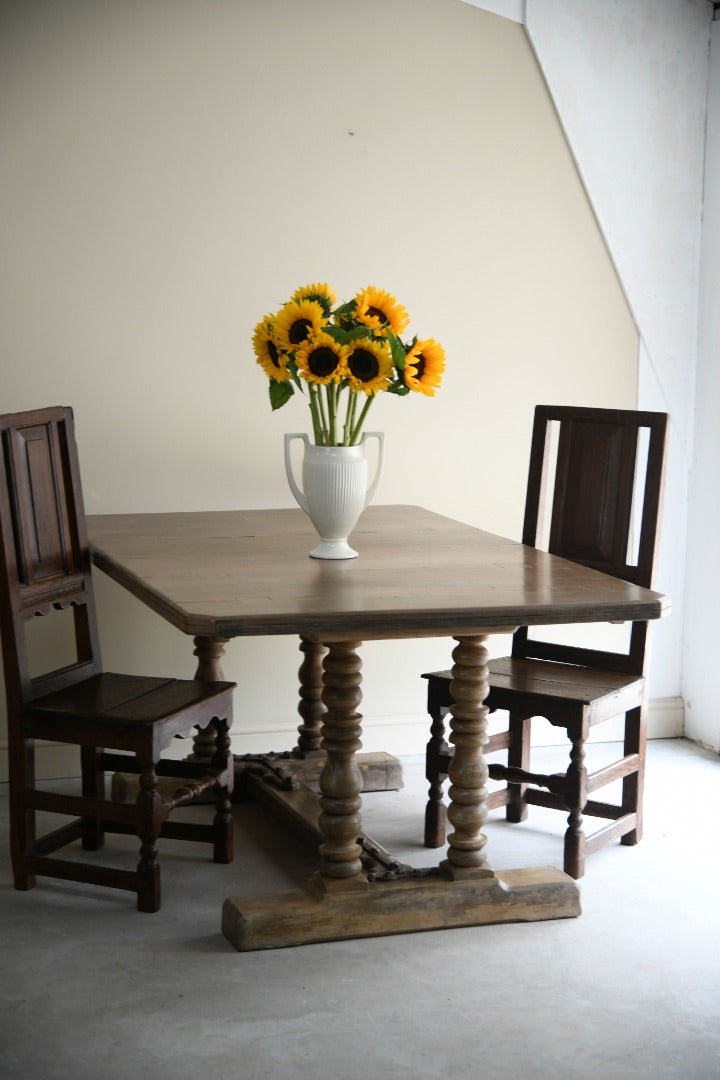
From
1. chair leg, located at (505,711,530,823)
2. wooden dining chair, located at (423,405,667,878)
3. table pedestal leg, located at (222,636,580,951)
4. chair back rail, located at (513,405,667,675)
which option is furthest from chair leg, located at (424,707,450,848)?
table pedestal leg, located at (222,636,580,951)

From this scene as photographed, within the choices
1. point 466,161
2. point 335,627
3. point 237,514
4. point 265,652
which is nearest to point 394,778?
point 265,652

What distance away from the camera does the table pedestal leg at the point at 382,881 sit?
9.42 ft

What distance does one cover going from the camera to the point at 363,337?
2904 mm

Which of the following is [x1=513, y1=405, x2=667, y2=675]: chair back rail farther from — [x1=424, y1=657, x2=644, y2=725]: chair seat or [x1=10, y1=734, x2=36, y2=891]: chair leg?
[x1=10, y1=734, x2=36, y2=891]: chair leg

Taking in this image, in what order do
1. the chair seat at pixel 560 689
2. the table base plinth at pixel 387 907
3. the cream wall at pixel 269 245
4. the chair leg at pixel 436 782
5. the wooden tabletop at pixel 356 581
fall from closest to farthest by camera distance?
the wooden tabletop at pixel 356 581 < the table base plinth at pixel 387 907 < the chair seat at pixel 560 689 < the chair leg at pixel 436 782 < the cream wall at pixel 269 245

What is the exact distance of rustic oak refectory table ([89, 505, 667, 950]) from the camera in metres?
2.62

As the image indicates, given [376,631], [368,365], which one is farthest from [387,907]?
[368,365]

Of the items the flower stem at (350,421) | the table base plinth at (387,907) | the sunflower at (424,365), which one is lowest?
the table base plinth at (387,907)

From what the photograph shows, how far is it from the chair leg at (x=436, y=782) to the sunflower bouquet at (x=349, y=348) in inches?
36.5

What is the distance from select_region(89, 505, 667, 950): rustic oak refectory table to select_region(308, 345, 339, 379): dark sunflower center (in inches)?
17.5

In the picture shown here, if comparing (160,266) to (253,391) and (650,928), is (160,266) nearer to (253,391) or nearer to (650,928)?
(253,391)

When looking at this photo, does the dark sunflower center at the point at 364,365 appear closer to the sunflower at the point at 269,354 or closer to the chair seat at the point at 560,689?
the sunflower at the point at 269,354

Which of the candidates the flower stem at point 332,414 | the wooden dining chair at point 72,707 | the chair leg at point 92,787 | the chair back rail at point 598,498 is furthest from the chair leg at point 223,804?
the chair back rail at point 598,498

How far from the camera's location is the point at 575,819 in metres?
3.30
